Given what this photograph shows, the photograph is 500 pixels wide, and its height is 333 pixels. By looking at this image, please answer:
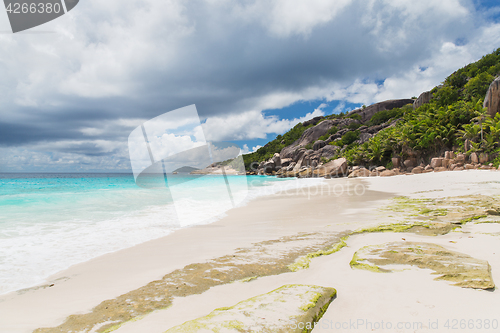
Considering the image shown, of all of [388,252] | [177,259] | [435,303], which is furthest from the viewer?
[177,259]

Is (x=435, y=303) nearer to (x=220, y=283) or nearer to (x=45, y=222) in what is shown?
(x=220, y=283)

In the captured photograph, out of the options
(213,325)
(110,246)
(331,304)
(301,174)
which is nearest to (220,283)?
(213,325)

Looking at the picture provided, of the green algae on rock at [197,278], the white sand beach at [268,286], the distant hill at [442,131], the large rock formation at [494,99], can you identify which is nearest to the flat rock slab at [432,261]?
the white sand beach at [268,286]

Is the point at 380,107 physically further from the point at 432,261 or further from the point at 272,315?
the point at 272,315

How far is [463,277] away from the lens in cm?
203

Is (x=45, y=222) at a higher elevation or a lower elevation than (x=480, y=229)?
higher

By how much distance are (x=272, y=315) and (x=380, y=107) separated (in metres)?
80.4

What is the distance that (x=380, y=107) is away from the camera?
69.1 meters

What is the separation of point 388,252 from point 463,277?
2.76ft

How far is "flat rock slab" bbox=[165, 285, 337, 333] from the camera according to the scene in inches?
58.9

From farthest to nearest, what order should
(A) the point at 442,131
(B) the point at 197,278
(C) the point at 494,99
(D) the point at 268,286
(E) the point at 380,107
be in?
1. (E) the point at 380,107
2. (A) the point at 442,131
3. (C) the point at 494,99
4. (B) the point at 197,278
5. (D) the point at 268,286

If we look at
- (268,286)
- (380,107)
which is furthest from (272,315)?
(380,107)

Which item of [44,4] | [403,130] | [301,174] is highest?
Answer: [44,4]

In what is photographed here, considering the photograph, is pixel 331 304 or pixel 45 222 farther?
pixel 45 222
